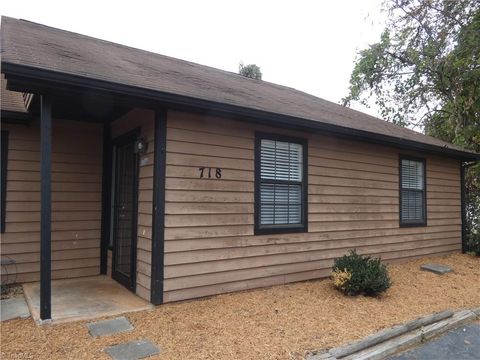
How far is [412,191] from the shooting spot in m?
8.15

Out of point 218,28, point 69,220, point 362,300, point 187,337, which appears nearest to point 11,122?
point 69,220

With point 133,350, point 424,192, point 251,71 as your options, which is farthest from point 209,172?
point 251,71

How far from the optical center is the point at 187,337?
3662 millimetres

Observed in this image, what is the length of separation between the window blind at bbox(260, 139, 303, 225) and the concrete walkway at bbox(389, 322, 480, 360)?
2.51 meters

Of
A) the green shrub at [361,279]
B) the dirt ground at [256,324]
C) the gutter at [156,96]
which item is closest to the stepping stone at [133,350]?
the dirt ground at [256,324]

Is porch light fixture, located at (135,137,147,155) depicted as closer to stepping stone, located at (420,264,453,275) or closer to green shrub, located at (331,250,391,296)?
green shrub, located at (331,250,391,296)

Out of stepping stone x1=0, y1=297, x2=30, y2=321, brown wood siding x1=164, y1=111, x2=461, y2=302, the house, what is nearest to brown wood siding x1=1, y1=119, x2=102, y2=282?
the house

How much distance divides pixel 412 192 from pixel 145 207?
5.74 m

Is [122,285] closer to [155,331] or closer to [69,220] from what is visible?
[69,220]

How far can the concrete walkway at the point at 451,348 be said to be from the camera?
366 centimetres

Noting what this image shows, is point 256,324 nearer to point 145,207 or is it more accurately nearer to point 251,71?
point 145,207

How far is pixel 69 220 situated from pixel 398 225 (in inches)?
234

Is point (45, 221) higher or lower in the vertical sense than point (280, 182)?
lower

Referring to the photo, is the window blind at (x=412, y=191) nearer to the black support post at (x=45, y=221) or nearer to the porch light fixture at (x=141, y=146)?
the porch light fixture at (x=141, y=146)
